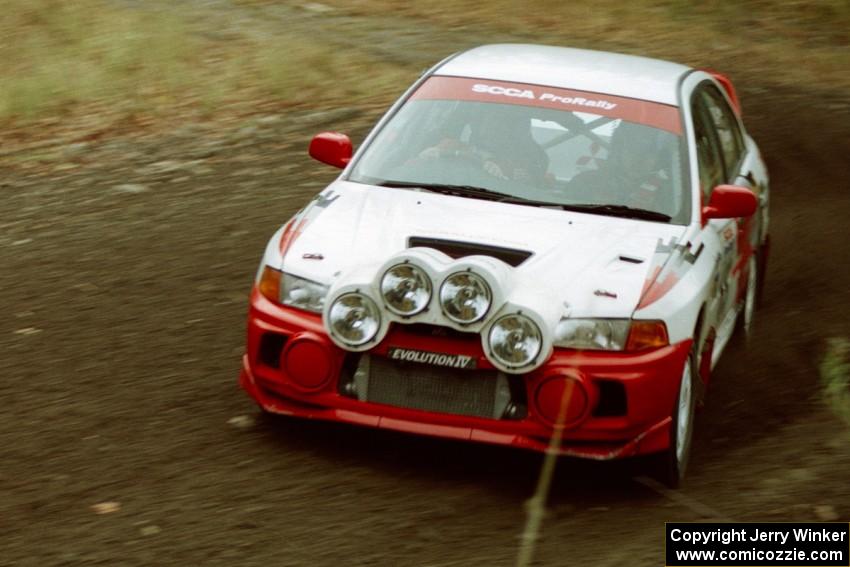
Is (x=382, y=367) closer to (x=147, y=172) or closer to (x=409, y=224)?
(x=409, y=224)

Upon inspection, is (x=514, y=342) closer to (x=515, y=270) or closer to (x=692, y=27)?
(x=515, y=270)

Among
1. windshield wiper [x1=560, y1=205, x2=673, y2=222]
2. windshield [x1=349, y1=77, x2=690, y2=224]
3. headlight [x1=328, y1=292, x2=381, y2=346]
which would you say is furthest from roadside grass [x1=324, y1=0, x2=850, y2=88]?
headlight [x1=328, y1=292, x2=381, y2=346]

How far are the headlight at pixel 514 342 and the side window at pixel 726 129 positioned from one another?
247 cm

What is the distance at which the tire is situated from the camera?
605cm

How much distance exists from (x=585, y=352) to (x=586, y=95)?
6.38ft

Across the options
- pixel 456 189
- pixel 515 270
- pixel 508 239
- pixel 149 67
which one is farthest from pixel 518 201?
pixel 149 67

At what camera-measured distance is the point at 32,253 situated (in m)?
9.39

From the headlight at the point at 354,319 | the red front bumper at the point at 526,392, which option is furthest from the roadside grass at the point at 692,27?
the headlight at the point at 354,319

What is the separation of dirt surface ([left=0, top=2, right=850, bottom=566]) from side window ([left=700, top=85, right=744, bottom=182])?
111cm

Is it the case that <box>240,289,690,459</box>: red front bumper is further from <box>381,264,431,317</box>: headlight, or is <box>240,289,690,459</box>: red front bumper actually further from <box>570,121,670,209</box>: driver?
<box>570,121,670,209</box>: driver

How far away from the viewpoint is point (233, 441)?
6316 mm

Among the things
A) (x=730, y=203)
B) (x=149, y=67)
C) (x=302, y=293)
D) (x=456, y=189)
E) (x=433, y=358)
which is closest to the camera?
(x=433, y=358)

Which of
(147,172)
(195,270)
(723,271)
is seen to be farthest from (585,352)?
(147,172)

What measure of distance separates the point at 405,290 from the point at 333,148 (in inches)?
70.9
